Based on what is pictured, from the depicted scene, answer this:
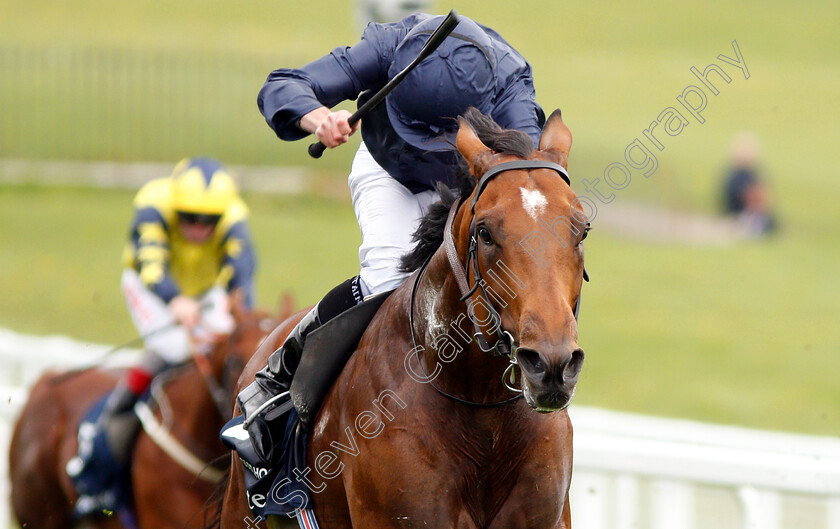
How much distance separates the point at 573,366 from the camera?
2.62 m

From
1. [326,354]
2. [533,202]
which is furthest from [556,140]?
[326,354]

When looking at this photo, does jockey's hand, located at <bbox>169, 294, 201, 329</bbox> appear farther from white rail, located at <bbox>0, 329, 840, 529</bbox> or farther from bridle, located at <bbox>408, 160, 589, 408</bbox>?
bridle, located at <bbox>408, 160, 589, 408</bbox>

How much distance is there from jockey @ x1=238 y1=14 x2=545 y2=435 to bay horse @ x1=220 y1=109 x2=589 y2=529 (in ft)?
0.73

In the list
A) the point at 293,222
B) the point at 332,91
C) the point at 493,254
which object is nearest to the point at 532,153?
the point at 493,254

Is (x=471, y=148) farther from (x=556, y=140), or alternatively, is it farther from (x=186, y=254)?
(x=186, y=254)

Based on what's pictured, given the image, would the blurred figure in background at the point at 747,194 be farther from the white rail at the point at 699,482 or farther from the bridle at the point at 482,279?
the bridle at the point at 482,279

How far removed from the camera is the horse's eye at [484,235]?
2.87m

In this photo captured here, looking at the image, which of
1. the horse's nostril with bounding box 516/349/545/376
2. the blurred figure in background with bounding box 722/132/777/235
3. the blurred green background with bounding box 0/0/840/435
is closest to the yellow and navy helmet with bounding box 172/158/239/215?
the horse's nostril with bounding box 516/349/545/376

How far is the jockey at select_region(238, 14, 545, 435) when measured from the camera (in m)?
3.49

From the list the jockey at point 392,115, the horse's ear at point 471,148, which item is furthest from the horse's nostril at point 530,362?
the jockey at point 392,115

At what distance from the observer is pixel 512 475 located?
3.21m

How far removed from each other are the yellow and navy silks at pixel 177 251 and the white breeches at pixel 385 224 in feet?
10.5

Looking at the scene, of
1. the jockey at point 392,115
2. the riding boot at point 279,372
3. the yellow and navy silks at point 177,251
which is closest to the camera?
the jockey at point 392,115

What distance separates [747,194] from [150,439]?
1651 centimetres
